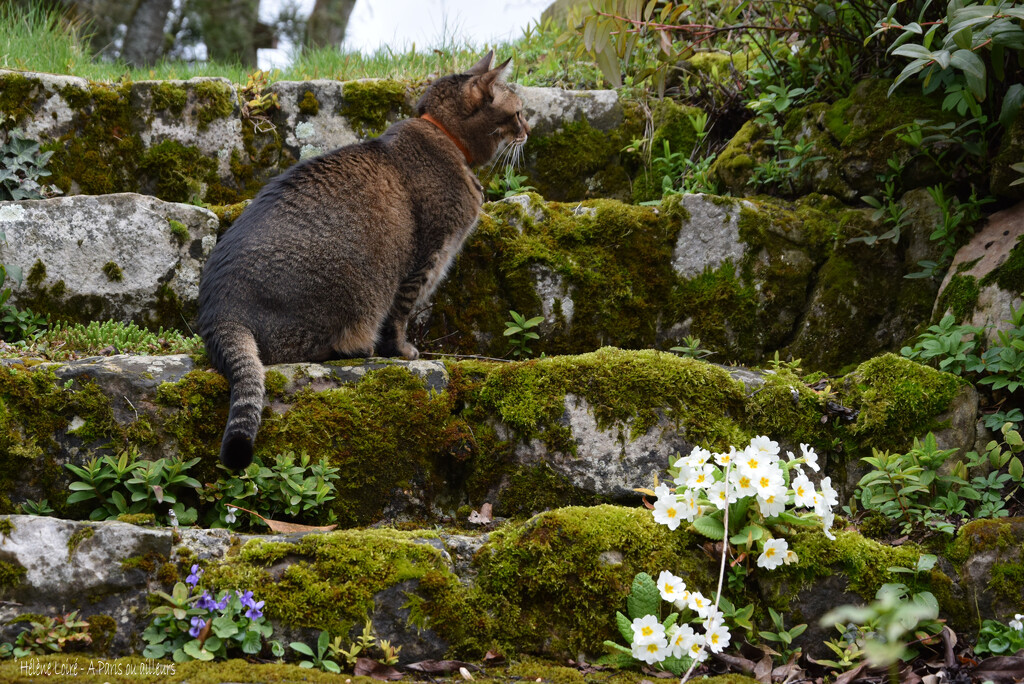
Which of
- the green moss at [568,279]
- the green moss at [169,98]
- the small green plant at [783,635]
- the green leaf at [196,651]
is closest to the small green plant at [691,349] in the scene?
the green moss at [568,279]

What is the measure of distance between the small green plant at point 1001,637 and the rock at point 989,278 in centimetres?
166

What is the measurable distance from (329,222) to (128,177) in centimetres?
262

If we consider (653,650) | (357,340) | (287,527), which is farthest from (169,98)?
(653,650)

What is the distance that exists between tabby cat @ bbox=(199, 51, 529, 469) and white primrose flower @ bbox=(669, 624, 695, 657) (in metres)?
1.83

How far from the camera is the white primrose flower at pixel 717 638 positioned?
2.61 meters

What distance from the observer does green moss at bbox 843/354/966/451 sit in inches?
147

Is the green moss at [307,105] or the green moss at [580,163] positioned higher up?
the green moss at [307,105]

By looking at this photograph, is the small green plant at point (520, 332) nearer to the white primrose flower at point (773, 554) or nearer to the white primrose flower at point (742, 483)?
the white primrose flower at point (742, 483)

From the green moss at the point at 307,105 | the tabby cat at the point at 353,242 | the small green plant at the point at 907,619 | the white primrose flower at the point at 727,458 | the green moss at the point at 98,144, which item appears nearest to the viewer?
the small green plant at the point at 907,619

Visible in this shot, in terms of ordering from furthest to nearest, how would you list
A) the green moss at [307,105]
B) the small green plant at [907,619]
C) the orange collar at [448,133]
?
the green moss at [307,105]
the orange collar at [448,133]
the small green plant at [907,619]

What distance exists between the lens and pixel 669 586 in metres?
2.72

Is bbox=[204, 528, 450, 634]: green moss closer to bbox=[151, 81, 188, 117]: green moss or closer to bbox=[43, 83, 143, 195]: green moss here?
bbox=[43, 83, 143, 195]: green moss

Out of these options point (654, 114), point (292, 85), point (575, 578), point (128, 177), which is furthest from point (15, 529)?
point (654, 114)

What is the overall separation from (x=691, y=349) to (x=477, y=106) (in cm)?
218
